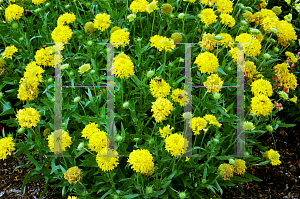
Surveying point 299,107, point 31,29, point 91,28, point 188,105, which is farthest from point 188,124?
point 31,29

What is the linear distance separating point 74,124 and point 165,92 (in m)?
1.25

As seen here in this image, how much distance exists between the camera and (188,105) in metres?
2.39

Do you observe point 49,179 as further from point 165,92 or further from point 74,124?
point 165,92

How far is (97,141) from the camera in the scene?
1.92 meters

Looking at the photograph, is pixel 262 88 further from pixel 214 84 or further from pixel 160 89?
pixel 160 89

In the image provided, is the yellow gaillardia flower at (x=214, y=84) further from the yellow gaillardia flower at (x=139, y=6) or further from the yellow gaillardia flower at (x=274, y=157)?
the yellow gaillardia flower at (x=139, y=6)

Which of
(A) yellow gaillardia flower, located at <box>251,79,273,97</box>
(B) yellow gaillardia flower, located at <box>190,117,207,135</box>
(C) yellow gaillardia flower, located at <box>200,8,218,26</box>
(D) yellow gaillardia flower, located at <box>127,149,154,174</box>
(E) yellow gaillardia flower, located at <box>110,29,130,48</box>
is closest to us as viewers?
(D) yellow gaillardia flower, located at <box>127,149,154,174</box>

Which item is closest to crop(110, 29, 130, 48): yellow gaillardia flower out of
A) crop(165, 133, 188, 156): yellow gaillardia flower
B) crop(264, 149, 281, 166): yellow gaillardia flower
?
crop(165, 133, 188, 156): yellow gaillardia flower

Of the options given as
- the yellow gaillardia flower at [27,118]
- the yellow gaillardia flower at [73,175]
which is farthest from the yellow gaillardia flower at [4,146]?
the yellow gaillardia flower at [73,175]

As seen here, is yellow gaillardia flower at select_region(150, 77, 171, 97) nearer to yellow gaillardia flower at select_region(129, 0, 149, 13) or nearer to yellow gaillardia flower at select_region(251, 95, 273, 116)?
yellow gaillardia flower at select_region(251, 95, 273, 116)

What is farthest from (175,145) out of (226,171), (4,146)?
(4,146)

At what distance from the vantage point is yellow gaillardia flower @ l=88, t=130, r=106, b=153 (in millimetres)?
1925

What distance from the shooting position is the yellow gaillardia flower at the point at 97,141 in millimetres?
1925

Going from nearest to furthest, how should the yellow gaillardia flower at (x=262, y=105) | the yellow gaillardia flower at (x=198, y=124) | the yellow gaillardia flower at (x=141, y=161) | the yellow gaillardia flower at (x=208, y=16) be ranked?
the yellow gaillardia flower at (x=141, y=161) → the yellow gaillardia flower at (x=198, y=124) → the yellow gaillardia flower at (x=262, y=105) → the yellow gaillardia flower at (x=208, y=16)
